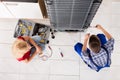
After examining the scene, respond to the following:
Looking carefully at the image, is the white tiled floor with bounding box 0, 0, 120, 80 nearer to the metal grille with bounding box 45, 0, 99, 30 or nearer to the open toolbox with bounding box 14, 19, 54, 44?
the open toolbox with bounding box 14, 19, 54, 44

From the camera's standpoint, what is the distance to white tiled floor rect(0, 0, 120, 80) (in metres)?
3.09

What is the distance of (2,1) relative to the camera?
2.60 m

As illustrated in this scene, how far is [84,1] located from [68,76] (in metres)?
1.29

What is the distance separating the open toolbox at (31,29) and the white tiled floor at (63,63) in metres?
0.11

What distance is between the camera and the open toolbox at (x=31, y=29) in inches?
126

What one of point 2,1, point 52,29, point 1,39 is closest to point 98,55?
point 52,29

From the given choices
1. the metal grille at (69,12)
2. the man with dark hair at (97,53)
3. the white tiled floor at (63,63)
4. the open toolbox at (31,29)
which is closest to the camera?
the metal grille at (69,12)

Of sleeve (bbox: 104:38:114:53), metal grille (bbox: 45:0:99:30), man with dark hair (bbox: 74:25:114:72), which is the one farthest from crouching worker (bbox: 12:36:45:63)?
sleeve (bbox: 104:38:114:53)

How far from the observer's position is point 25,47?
103 inches

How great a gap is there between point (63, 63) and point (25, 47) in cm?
74

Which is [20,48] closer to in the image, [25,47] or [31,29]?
[25,47]

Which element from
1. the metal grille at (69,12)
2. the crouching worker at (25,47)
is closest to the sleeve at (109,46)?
the metal grille at (69,12)

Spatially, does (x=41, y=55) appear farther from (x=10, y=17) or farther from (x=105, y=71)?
(x=105, y=71)

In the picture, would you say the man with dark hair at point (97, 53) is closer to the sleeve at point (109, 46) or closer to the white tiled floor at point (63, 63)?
the sleeve at point (109, 46)
